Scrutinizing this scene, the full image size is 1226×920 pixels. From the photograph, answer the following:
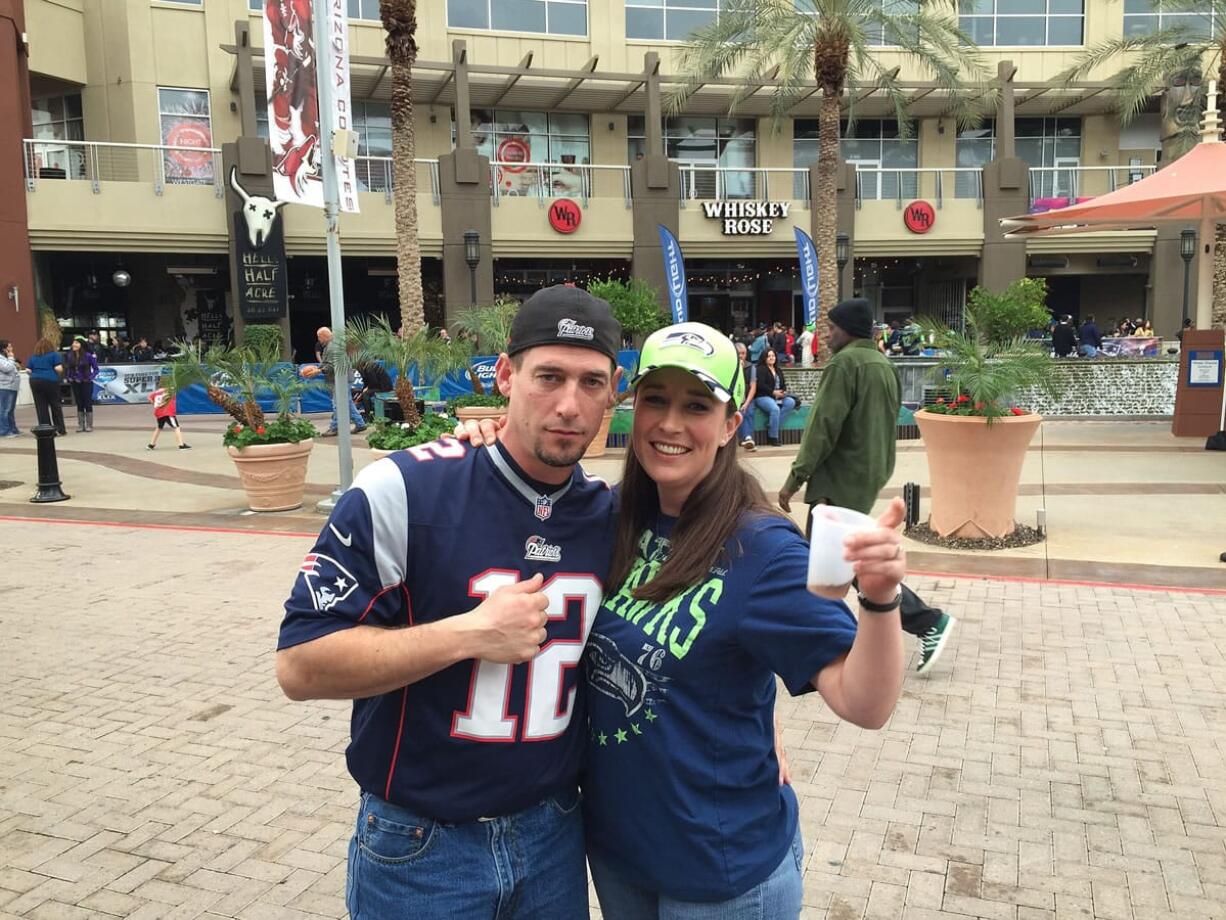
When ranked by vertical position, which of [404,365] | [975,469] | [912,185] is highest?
[912,185]

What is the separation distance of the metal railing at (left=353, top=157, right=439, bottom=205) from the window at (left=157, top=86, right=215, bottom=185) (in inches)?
160

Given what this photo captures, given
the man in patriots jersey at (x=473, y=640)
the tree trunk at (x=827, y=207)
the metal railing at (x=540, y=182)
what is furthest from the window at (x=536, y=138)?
the man in patriots jersey at (x=473, y=640)

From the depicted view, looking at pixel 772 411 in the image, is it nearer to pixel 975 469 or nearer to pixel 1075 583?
pixel 975 469

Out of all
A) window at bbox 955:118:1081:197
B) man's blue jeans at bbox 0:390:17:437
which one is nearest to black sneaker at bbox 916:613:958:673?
man's blue jeans at bbox 0:390:17:437

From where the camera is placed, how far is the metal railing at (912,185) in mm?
30188

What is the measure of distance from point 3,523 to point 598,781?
33.7ft

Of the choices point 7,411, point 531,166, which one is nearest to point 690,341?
point 7,411

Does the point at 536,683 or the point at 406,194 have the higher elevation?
the point at 406,194

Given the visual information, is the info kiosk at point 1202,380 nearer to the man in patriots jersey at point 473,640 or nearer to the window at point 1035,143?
the man in patriots jersey at point 473,640

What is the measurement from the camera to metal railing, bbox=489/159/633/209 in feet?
93.5

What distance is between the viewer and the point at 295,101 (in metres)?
9.78

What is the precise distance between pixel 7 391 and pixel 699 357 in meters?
19.2

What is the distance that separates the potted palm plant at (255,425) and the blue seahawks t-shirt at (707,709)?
904 centimetres

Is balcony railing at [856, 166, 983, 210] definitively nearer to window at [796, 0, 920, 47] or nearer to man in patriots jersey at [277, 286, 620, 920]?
window at [796, 0, 920, 47]
